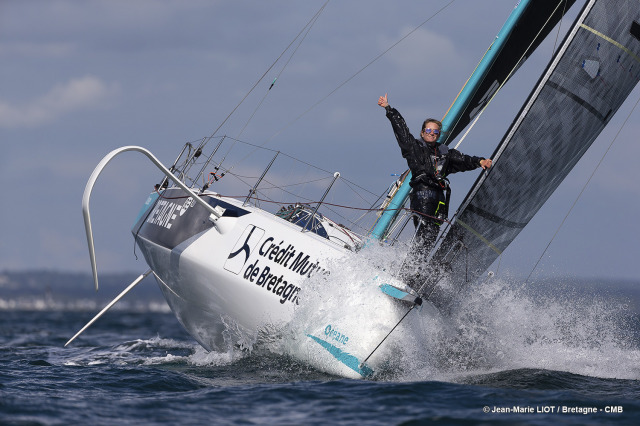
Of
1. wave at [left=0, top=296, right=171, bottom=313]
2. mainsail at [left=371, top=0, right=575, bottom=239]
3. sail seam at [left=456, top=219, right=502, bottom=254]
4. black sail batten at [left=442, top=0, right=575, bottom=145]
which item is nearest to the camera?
sail seam at [left=456, top=219, right=502, bottom=254]

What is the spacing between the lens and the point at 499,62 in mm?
9102

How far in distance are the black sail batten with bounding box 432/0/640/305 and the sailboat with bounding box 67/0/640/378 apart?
0.03 feet

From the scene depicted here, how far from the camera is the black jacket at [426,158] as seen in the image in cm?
767

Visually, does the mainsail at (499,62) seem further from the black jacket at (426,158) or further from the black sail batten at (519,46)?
the black jacket at (426,158)

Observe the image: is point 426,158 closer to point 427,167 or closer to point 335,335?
point 427,167

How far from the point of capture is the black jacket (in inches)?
302

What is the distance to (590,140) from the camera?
27.2ft

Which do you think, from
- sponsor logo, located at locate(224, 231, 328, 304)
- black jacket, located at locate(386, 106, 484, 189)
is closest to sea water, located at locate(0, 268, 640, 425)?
sponsor logo, located at locate(224, 231, 328, 304)

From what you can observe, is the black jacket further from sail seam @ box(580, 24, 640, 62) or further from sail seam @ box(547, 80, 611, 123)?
sail seam @ box(580, 24, 640, 62)

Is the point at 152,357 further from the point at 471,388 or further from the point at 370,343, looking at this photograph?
the point at 471,388

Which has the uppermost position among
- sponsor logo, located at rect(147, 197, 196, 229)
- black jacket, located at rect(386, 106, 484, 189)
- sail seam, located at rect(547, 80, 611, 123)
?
sail seam, located at rect(547, 80, 611, 123)

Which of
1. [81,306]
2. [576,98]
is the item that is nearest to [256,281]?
[576,98]

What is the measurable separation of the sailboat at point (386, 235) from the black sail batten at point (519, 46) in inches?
20.3

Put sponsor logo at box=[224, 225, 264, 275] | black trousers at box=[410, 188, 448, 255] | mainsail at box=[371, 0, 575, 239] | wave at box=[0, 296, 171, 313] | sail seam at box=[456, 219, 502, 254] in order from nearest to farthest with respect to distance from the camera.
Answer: black trousers at box=[410, 188, 448, 255]
sail seam at box=[456, 219, 502, 254]
sponsor logo at box=[224, 225, 264, 275]
mainsail at box=[371, 0, 575, 239]
wave at box=[0, 296, 171, 313]
